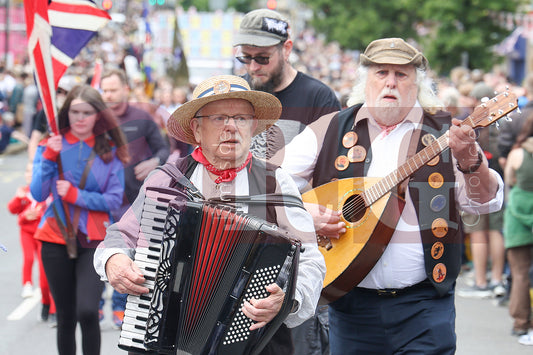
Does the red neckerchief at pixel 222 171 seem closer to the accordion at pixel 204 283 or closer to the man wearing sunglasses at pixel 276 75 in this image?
the accordion at pixel 204 283

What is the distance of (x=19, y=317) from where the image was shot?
303 inches

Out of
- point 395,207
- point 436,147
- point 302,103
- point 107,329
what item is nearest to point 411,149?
point 436,147

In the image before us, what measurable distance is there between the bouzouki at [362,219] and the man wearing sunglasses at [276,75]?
3.55 ft

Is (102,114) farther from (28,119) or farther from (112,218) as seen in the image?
(28,119)

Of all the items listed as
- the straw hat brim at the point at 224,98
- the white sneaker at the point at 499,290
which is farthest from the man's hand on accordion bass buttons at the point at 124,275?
the white sneaker at the point at 499,290

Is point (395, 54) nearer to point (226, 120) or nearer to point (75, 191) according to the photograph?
point (226, 120)

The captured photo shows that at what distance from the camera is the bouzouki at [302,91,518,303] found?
386 centimetres

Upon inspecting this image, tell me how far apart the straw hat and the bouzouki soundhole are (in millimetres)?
656

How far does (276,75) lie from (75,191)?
5.20ft

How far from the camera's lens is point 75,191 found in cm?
543

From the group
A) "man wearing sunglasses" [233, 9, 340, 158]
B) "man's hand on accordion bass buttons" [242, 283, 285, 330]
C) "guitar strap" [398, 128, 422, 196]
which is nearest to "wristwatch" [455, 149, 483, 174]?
"guitar strap" [398, 128, 422, 196]

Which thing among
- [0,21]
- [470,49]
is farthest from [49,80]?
[0,21]

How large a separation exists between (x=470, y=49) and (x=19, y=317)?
22500 mm

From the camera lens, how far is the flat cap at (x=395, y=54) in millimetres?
3986
